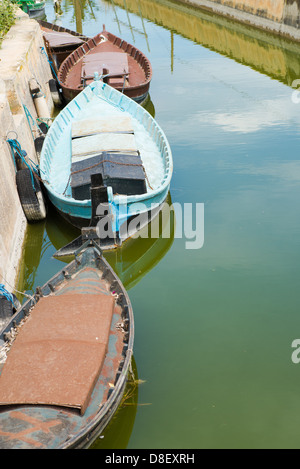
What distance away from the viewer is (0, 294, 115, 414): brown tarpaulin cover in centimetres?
693

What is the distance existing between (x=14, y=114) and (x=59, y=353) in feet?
35.7

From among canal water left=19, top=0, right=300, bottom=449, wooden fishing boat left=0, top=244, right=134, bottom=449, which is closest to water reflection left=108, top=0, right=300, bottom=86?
canal water left=19, top=0, right=300, bottom=449

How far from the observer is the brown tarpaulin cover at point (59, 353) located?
6.93 metres

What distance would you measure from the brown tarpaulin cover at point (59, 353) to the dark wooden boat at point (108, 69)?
1390 cm

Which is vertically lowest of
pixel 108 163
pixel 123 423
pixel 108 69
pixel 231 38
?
pixel 123 423

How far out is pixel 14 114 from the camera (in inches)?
627

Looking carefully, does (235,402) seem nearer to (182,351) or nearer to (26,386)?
(182,351)

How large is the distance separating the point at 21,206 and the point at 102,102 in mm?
6314

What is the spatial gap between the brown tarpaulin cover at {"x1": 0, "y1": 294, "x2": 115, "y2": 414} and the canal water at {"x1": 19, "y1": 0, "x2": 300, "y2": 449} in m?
1.40

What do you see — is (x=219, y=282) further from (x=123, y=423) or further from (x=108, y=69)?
(x=108, y=69)

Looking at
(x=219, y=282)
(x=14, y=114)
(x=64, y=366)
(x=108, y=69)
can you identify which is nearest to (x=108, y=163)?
(x=219, y=282)

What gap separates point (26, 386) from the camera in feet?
23.0

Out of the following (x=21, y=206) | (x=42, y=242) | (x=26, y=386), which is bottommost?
(x=42, y=242)
